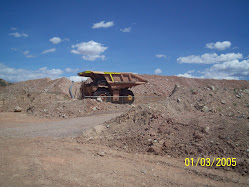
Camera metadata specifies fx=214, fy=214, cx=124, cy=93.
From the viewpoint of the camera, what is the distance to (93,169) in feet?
16.1

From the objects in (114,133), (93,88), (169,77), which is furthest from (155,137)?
(169,77)

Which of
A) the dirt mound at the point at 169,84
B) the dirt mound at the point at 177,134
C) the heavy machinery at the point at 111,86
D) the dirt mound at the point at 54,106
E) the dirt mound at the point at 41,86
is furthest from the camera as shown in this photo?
the dirt mound at the point at 169,84

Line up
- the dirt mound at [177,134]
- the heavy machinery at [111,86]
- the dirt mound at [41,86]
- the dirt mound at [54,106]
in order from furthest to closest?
the dirt mound at [41,86] → the heavy machinery at [111,86] → the dirt mound at [54,106] → the dirt mound at [177,134]

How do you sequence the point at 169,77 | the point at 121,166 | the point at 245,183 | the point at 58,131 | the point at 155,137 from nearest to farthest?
1. the point at 245,183
2. the point at 121,166
3. the point at 155,137
4. the point at 58,131
5. the point at 169,77

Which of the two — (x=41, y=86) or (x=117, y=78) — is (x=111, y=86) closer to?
(x=117, y=78)

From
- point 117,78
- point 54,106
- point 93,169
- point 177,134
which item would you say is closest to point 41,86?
point 117,78

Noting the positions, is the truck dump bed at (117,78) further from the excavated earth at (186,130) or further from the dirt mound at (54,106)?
the excavated earth at (186,130)

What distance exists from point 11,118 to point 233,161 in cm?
1297

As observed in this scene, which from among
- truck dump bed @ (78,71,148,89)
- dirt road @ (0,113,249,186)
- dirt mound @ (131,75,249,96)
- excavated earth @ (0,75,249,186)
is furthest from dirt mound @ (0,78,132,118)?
dirt mound @ (131,75,249,96)

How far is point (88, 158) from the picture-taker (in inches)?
223

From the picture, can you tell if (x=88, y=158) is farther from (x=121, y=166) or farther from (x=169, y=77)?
(x=169, y=77)
